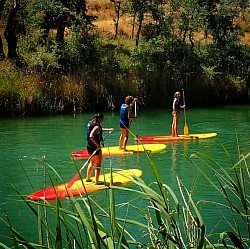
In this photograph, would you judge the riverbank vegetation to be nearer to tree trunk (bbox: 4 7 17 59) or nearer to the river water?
tree trunk (bbox: 4 7 17 59)

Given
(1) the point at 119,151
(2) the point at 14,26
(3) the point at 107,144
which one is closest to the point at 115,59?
(2) the point at 14,26

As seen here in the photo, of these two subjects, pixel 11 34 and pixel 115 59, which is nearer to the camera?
Result: pixel 11 34

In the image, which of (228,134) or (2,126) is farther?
(2,126)

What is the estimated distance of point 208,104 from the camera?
29.2m

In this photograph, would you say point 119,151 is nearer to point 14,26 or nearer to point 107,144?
point 107,144

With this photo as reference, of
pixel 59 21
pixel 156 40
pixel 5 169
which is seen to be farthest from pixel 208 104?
pixel 5 169

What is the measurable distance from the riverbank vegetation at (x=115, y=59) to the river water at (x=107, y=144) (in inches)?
54.7

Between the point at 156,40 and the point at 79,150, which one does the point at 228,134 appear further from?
the point at 156,40

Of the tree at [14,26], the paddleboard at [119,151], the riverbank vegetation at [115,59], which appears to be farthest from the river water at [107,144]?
the tree at [14,26]

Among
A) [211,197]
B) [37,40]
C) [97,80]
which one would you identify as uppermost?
[37,40]

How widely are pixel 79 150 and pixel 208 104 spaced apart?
600 inches

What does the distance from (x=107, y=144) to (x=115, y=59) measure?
1532 cm

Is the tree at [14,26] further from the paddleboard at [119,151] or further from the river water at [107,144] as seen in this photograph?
the paddleboard at [119,151]

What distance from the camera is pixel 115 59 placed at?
29297mm
